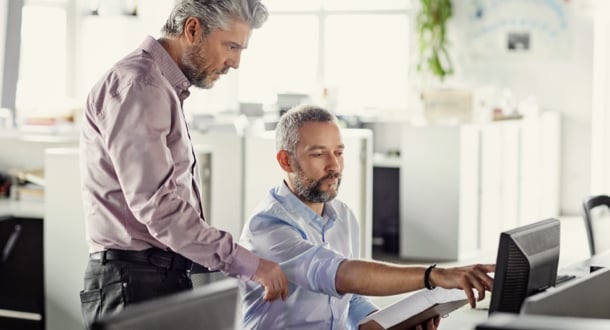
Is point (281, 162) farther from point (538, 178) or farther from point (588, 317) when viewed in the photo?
point (538, 178)

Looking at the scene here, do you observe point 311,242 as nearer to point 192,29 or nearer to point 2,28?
point 192,29

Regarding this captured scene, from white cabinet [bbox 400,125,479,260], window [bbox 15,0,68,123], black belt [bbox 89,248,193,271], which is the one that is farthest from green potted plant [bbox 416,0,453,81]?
black belt [bbox 89,248,193,271]

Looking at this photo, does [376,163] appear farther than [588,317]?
Yes

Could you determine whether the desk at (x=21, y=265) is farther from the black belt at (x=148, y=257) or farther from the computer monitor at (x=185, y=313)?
the computer monitor at (x=185, y=313)

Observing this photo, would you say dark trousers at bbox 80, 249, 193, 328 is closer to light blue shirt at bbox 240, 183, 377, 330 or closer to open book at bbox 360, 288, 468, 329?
light blue shirt at bbox 240, 183, 377, 330

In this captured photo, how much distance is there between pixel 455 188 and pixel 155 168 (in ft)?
16.9

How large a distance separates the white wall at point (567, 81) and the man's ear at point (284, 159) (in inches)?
293

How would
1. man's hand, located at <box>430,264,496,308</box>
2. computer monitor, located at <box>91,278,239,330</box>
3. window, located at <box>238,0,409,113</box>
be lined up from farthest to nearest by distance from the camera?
window, located at <box>238,0,409,113</box> < man's hand, located at <box>430,264,496,308</box> < computer monitor, located at <box>91,278,239,330</box>

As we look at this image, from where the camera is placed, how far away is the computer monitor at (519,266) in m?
1.65

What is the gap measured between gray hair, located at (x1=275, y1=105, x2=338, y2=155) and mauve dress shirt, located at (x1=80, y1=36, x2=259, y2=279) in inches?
9.0

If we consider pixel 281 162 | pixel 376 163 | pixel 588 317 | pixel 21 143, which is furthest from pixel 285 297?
pixel 376 163

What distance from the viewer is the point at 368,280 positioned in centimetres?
208

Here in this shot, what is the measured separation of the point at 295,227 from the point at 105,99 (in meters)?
0.52

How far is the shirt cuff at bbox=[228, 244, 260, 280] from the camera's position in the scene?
214cm
